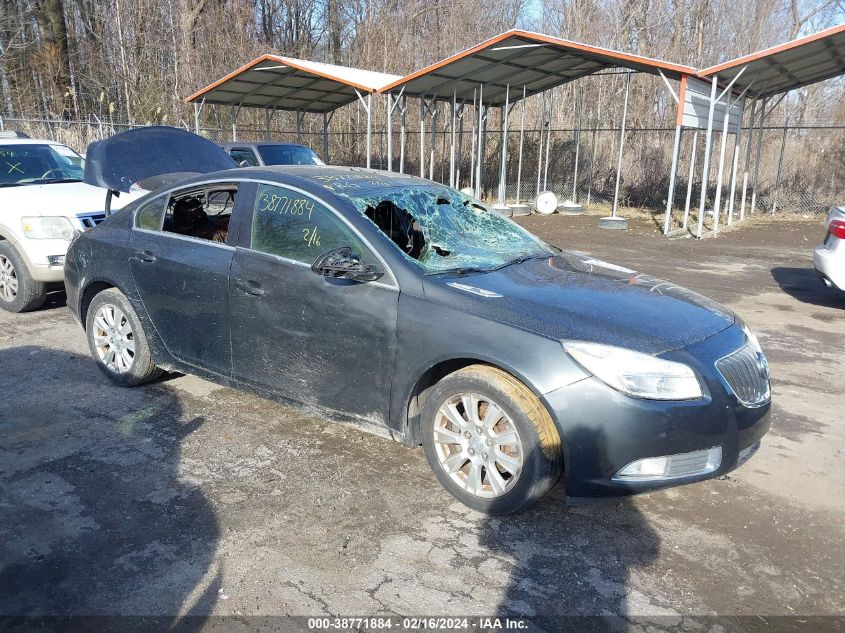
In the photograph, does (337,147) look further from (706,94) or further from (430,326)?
(430,326)

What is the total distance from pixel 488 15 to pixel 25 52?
20644mm

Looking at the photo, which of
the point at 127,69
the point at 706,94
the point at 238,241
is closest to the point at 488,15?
the point at 127,69

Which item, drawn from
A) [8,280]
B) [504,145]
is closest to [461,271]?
[8,280]

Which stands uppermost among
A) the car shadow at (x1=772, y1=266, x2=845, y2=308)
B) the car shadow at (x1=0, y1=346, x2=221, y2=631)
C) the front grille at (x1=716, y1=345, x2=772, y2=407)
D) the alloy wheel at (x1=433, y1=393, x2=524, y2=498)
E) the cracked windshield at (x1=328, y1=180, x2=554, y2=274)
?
the cracked windshield at (x1=328, y1=180, x2=554, y2=274)

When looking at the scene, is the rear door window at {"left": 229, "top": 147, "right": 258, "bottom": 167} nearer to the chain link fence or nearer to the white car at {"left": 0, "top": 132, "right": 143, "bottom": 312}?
the white car at {"left": 0, "top": 132, "right": 143, "bottom": 312}

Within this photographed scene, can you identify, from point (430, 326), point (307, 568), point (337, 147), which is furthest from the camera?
point (337, 147)

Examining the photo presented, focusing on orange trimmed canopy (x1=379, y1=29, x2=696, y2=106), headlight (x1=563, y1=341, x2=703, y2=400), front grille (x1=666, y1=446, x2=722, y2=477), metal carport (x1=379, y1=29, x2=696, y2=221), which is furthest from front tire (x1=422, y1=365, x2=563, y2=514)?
orange trimmed canopy (x1=379, y1=29, x2=696, y2=106)

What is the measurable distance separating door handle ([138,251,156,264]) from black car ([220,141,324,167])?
7.76 metres

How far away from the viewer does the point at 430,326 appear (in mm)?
3436

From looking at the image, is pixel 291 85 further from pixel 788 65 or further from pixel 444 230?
pixel 444 230

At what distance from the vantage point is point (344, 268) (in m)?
3.61

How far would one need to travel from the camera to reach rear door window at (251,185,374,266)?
3.84 meters

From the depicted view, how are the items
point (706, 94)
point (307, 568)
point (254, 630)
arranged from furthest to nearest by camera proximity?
1. point (706, 94)
2. point (307, 568)
3. point (254, 630)

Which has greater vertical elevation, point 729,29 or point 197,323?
point 729,29
